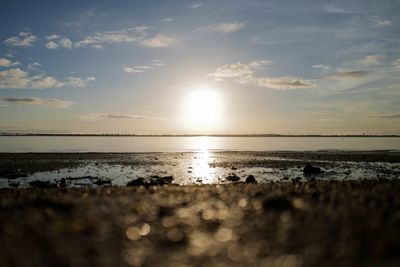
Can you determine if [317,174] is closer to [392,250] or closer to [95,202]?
[95,202]

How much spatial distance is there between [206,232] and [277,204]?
4579mm

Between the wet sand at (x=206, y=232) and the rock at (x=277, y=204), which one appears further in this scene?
the rock at (x=277, y=204)

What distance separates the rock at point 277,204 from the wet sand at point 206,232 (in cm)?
4

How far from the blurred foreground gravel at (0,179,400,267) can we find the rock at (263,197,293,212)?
34 millimetres

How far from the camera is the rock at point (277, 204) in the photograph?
13234 mm

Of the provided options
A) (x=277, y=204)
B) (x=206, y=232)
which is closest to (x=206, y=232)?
(x=206, y=232)

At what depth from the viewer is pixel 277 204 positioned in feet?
45.9

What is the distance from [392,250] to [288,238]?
7.19 ft

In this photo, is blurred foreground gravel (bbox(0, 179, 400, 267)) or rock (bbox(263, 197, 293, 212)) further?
rock (bbox(263, 197, 293, 212))

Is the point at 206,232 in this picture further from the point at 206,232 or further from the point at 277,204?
the point at 277,204

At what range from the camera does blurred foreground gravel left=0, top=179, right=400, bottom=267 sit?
293 inches

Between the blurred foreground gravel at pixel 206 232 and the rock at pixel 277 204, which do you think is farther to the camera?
the rock at pixel 277 204

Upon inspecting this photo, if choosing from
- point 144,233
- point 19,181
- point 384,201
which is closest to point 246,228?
point 144,233

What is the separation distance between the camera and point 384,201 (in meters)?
14.1
